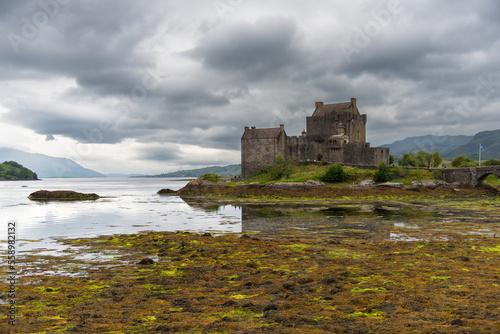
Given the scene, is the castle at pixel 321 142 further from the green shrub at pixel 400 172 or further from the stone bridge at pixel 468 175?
the stone bridge at pixel 468 175

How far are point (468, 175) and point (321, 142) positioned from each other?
2710cm

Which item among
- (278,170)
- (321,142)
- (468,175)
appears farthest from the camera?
(321,142)

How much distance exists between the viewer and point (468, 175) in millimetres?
56688

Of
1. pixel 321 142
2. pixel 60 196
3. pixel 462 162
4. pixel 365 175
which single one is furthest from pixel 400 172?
pixel 60 196

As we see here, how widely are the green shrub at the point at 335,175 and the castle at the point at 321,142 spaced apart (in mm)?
10595

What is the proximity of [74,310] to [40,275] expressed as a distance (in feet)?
14.4

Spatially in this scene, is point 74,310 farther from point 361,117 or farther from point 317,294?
point 361,117

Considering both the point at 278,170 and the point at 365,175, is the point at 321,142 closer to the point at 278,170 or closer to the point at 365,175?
the point at 278,170

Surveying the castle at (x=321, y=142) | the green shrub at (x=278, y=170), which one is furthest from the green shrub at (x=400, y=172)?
the green shrub at (x=278, y=170)

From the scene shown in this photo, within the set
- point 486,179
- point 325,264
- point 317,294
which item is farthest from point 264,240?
point 486,179

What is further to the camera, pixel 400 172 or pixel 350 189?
pixel 400 172

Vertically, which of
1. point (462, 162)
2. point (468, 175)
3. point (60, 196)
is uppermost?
point (462, 162)

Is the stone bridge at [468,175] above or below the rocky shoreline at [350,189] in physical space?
above

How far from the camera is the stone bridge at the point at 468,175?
55.6 metres
